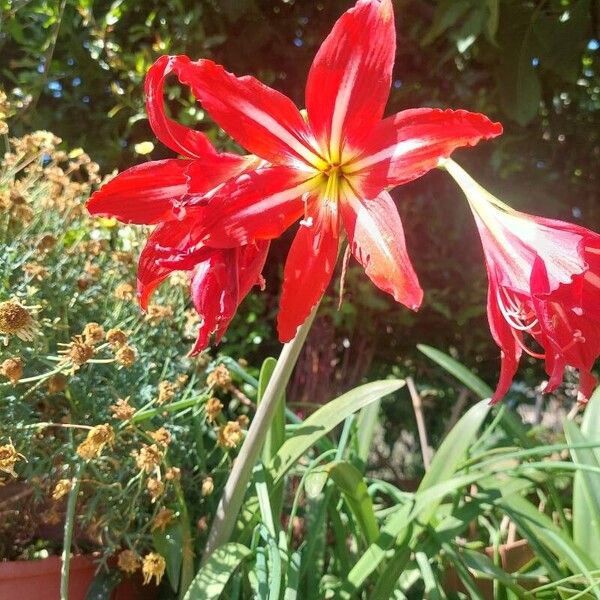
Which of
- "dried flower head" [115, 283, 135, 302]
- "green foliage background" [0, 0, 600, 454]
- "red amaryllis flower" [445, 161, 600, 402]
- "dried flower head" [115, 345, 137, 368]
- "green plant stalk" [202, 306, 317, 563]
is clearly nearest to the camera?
"red amaryllis flower" [445, 161, 600, 402]

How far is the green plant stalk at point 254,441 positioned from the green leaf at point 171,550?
2.0 inches

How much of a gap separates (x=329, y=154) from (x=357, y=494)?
1.38 ft

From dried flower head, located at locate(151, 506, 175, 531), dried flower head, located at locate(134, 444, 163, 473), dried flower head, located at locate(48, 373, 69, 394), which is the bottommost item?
dried flower head, located at locate(151, 506, 175, 531)

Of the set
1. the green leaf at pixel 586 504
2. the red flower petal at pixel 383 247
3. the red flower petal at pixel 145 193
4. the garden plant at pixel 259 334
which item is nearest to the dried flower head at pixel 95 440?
the garden plant at pixel 259 334

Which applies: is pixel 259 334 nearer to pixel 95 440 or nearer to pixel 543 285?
pixel 95 440

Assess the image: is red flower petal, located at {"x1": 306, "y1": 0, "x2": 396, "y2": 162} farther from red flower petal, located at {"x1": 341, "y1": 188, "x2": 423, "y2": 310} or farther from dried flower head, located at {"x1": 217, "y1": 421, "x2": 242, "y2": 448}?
dried flower head, located at {"x1": 217, "y1": 421, "x2": 242, "y2": 448}

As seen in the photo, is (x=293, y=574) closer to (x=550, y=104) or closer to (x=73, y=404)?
(x=73, y=404)

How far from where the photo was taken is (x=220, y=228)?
0.59m

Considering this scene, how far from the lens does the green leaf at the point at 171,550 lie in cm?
84

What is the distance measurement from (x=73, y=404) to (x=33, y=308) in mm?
148

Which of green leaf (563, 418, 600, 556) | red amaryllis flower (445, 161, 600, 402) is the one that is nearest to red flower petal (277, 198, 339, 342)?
red amaryllis flower (445, 161, 600, 402)

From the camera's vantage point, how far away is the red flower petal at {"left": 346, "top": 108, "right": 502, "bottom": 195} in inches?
22.1

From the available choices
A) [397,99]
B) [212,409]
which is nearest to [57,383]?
[212,409]

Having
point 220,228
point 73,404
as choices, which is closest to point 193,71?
point 220,228
